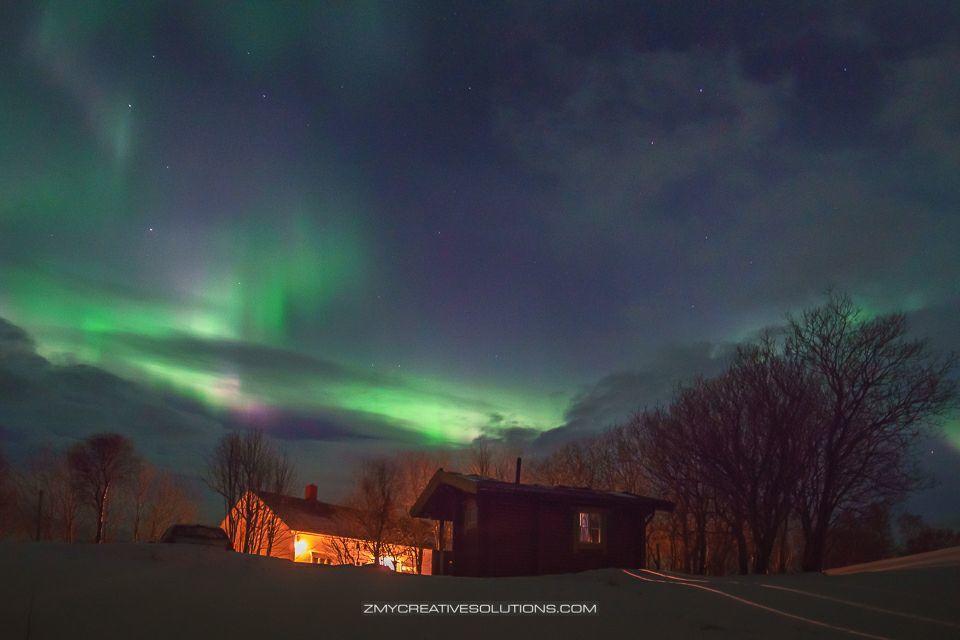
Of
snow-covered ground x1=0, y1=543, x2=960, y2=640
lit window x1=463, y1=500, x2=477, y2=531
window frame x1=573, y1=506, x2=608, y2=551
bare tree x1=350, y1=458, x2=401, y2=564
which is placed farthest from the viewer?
bare tree x1=350, y1=458, x2=401, y2=564

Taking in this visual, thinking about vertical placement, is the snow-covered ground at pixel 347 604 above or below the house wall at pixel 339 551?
above

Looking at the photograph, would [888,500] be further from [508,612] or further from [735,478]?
[508,612]

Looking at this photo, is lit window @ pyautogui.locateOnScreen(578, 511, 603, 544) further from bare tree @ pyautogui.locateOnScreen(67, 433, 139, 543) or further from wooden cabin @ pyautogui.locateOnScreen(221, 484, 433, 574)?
bare tree @ pyautogui.locateOnScreen(67, 433, 139, 543)

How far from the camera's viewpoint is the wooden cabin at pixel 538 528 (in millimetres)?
19906

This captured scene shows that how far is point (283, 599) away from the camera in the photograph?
6.89 metres

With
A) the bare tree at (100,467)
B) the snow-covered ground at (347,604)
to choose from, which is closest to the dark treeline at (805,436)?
the snow-covered ground at (347,604)

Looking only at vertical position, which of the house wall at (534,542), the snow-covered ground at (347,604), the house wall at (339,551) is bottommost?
the house wall at (339,551)

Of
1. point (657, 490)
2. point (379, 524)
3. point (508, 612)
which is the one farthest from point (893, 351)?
point (379, 524)

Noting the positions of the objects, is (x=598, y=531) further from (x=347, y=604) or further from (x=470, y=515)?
(x=347, y=604)

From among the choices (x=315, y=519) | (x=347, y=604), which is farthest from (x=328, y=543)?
(x=347, y=604)

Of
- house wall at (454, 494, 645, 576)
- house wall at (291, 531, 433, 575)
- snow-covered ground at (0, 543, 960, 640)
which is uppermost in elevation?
snow-covered ground at (0, 543, 960, 640)

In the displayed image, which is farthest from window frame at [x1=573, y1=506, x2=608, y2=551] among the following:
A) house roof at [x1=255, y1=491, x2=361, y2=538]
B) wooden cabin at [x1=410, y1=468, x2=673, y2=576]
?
house roof at [x1=255, y1=491, x2=361, y2=538]

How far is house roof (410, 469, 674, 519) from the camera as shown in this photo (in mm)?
19938

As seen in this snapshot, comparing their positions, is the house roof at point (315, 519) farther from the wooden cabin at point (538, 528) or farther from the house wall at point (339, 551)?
the wooden cabin at point (538, 528)
